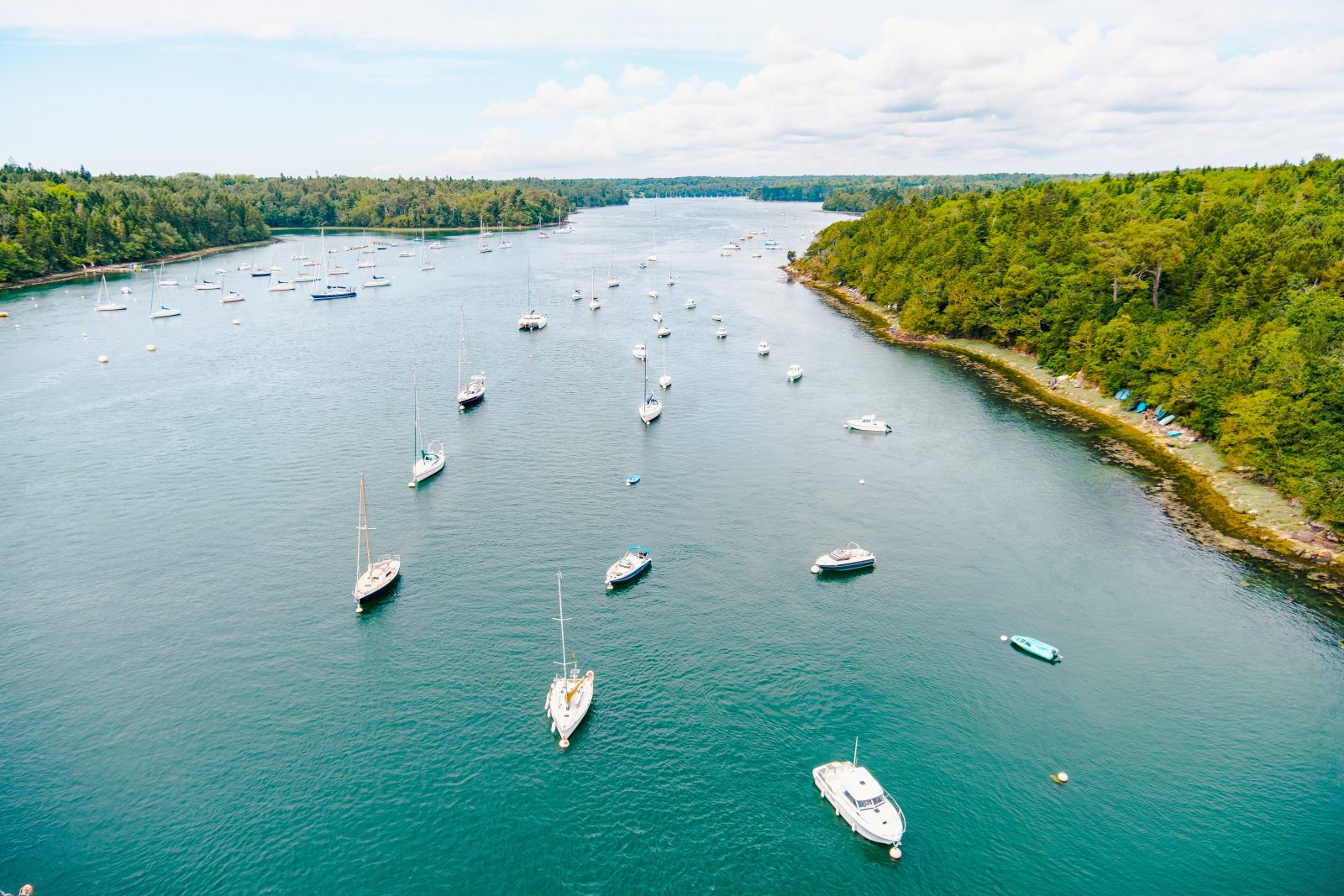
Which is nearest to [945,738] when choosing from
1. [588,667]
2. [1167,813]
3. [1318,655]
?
[1167,813]

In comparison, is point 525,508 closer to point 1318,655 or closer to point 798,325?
point 1318,655

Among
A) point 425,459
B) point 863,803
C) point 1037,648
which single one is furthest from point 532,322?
point 863,803

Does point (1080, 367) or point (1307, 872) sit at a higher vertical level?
point (1080, 367)

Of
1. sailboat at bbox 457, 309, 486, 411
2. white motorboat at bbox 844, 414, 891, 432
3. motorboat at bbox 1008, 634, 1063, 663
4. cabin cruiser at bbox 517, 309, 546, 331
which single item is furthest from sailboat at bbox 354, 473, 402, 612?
cabin cruiser at bbox 517, 309, 546, 331

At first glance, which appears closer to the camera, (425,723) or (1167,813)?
(1167,813)

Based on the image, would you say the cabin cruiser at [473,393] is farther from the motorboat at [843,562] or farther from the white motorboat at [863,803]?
the white motorboat at [863,803]
